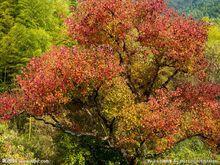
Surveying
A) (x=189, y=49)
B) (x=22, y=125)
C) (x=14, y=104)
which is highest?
(x=189, y=49)

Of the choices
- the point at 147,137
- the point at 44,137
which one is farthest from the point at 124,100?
the point at 44,137

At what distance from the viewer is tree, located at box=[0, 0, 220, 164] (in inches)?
533

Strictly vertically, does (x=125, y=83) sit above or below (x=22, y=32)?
above

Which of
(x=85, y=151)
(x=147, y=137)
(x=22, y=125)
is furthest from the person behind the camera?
(x=22, y=125)

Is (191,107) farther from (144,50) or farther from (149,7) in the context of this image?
(149,7)

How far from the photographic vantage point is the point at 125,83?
1522 cm

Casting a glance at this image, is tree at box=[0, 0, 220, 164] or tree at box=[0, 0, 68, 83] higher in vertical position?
tree at box=[0, 0, 220, 164]

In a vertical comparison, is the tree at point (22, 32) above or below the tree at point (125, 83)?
below

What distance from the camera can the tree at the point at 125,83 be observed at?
533 inches

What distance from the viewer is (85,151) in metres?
16.9

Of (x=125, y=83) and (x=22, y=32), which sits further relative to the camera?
(x=22, y=32)

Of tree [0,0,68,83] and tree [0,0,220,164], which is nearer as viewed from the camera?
tree [0,0,220,164]

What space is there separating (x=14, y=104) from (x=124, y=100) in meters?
4.11

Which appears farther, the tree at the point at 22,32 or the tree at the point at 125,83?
the tree at the point at 22,32
